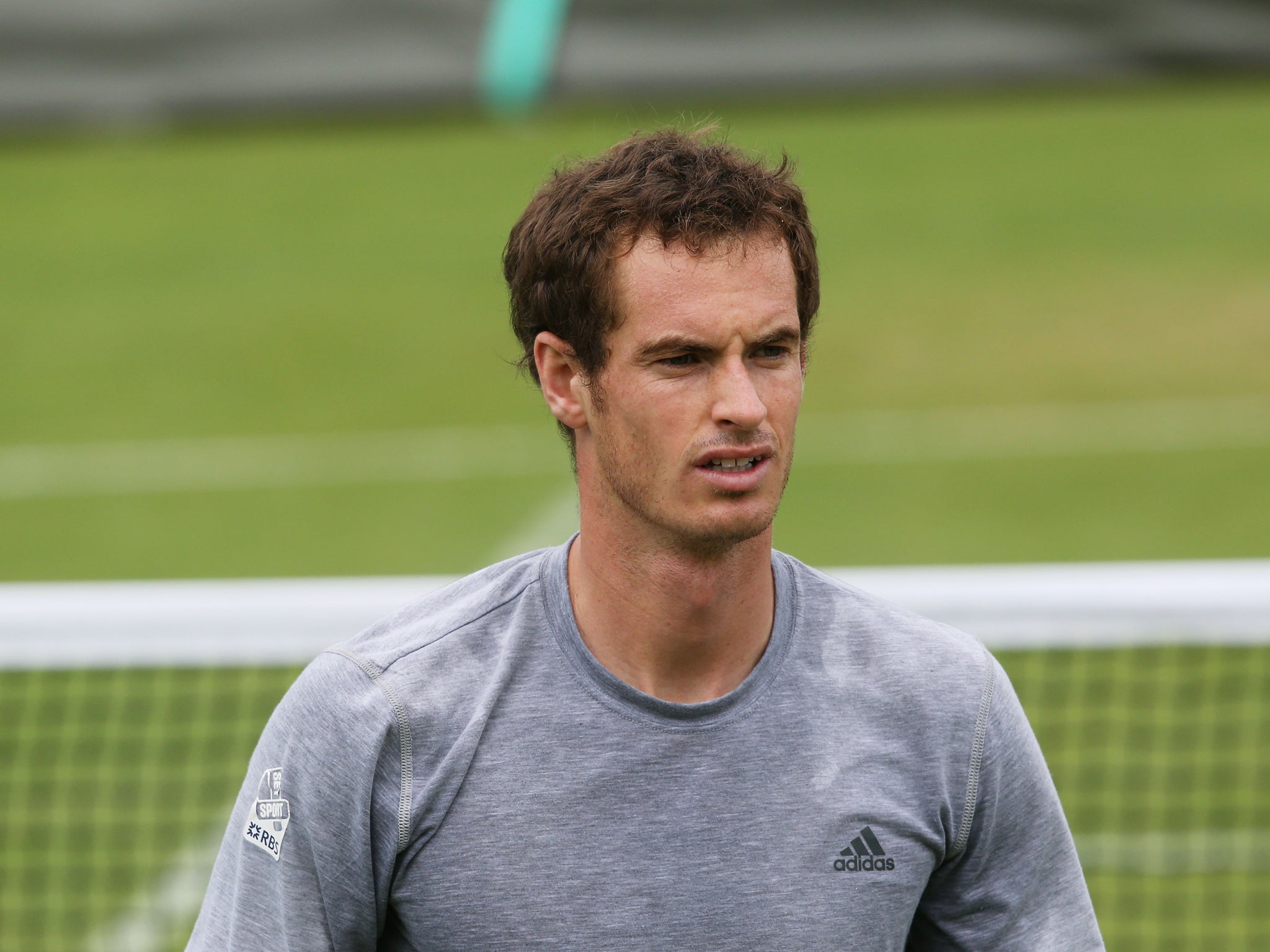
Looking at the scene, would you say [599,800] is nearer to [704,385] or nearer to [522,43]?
[704,385]

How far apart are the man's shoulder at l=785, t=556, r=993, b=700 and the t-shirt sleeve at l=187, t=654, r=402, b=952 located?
2.38 feet

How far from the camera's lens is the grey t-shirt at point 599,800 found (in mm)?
2531

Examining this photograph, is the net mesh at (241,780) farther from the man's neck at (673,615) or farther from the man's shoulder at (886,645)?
the man's neck at (673,615)

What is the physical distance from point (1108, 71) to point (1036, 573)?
51.9 feet

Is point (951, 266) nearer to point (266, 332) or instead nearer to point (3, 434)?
point (266, 332)

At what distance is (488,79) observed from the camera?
19.7 metres

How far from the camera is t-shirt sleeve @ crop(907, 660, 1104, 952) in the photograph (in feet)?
8.89

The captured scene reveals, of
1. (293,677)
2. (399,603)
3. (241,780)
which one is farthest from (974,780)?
(293,677)

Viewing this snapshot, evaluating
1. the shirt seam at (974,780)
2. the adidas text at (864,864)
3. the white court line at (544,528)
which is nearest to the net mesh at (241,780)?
the white court line at (544,528)

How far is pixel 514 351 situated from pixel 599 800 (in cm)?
1425

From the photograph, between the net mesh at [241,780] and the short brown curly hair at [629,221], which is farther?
the net mesh at [241,780]

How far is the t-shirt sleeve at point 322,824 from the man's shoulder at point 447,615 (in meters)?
0.06

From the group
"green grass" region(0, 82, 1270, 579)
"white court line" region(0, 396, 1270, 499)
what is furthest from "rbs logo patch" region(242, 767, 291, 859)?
"white court line" region(0, 396, 1270, 499)

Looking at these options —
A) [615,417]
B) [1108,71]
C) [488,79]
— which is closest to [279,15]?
[488,79]
